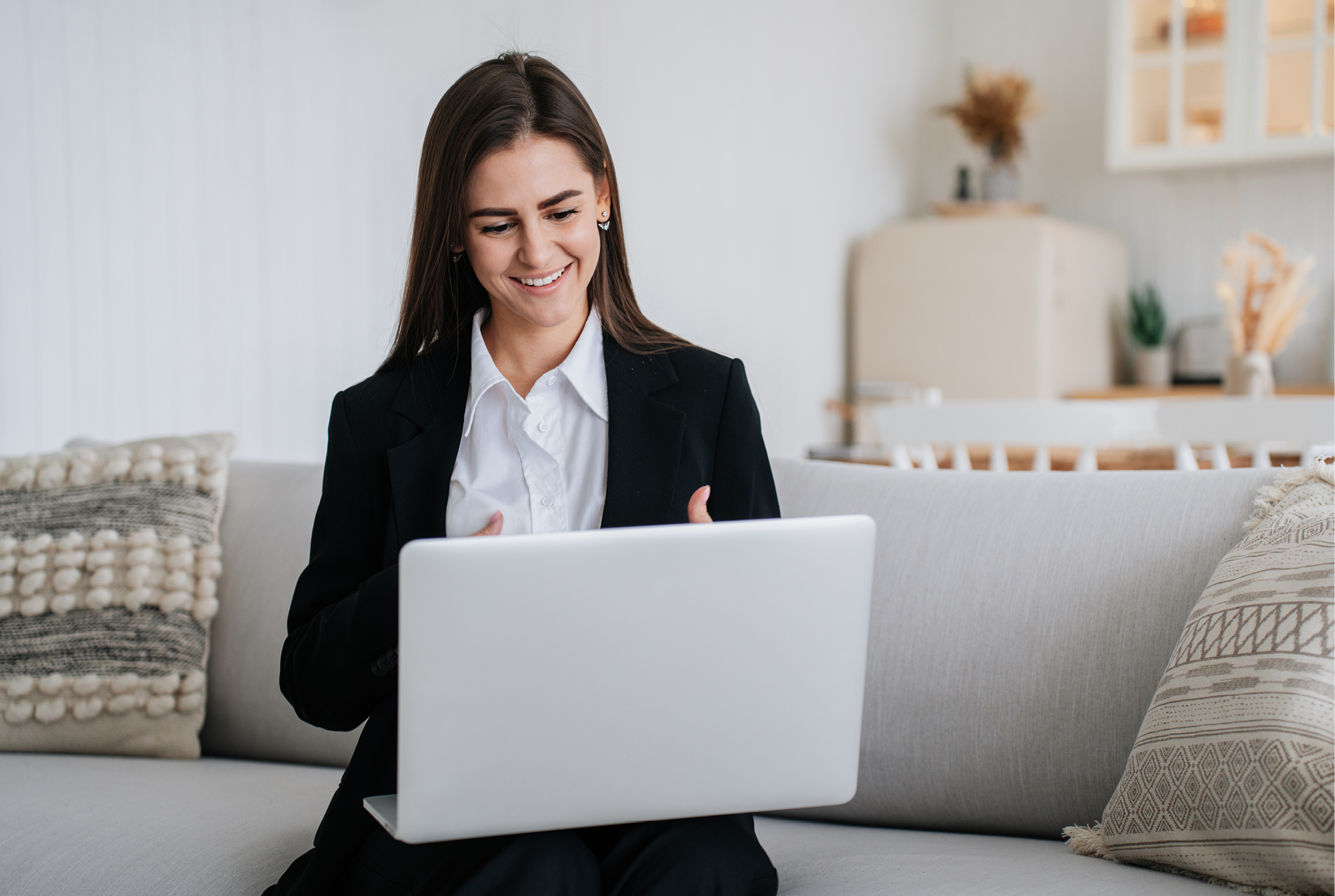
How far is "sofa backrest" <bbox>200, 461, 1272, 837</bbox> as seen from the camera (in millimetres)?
1222

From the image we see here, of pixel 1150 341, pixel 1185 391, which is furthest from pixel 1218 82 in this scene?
pixel 1185 391

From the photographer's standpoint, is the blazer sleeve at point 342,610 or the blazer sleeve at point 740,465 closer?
the blazer sleeve at point 342,610

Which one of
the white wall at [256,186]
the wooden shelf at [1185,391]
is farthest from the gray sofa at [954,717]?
the wooden shelf at [1185,391]

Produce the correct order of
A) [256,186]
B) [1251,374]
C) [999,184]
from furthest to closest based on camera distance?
[999,184], [1251,374], [256,186]

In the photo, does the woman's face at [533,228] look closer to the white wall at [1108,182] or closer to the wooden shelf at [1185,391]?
the wooden shelf at [1185,391]

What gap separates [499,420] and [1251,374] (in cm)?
242

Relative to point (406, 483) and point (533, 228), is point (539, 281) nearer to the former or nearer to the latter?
point (533, 228)

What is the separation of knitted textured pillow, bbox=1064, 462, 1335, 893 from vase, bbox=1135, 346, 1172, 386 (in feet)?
13.0

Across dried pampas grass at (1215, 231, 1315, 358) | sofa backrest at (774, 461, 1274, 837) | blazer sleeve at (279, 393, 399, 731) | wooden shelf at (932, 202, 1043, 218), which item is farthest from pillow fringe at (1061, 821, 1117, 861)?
wooden shelf at (932, 202, 1043, 218)

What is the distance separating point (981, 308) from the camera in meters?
4.43

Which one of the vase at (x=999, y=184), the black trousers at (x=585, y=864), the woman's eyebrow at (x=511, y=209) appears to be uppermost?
the vase at (x=999, y=184)

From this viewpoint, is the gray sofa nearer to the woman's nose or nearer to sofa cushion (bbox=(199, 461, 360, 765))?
sofa cushion (bbox=(199, 461, 360, 765))

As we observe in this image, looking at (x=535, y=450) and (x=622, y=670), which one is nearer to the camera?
(x=622, y=670)

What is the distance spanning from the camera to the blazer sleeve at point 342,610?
3.12 feet
